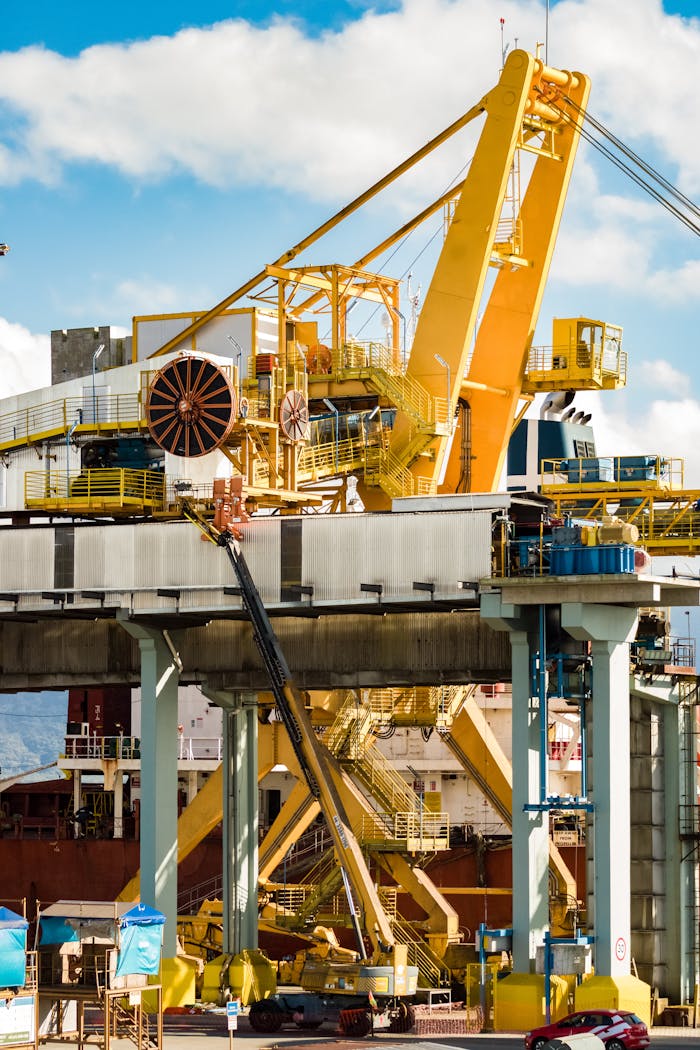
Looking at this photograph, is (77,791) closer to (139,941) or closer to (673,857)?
(673,857)

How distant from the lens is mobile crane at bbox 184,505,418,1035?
56.6m

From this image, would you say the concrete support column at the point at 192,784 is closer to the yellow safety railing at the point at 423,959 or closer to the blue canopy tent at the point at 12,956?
the yellow safety railing at the point at 423,959

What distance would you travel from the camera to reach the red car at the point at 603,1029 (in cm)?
5022

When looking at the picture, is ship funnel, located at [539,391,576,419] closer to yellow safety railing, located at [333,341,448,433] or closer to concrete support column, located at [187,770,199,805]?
yellow safety railing, located at [333,341,448,433]

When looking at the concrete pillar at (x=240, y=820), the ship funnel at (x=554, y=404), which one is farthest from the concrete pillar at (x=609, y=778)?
the ship funnel at (x=554, y=404)

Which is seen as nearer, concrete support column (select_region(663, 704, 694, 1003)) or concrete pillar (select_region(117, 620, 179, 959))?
concrete pillar (select_region(117, 620, 179, 959))

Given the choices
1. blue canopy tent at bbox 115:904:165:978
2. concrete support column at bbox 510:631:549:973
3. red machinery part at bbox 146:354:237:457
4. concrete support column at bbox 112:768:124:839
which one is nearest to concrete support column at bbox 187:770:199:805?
concrete support column at bbox 112:768:124:839

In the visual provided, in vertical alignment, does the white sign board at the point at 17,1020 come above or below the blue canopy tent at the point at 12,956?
below

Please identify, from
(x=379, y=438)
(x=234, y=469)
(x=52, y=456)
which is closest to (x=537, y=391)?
(x=379, y=438)

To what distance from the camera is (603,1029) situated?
50.5m

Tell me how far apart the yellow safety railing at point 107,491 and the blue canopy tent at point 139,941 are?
18.2 meters

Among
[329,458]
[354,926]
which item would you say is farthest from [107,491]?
[354,926]

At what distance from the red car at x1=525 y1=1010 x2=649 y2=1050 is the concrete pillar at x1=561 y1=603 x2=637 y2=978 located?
3.55 metres

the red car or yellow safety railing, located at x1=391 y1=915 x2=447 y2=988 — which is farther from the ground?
the red car
